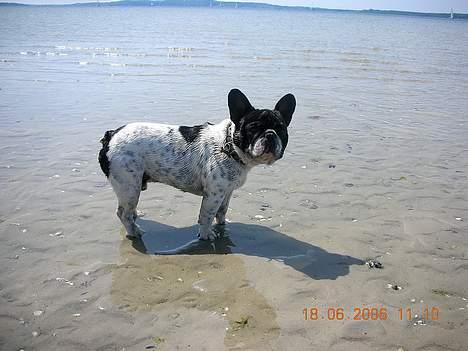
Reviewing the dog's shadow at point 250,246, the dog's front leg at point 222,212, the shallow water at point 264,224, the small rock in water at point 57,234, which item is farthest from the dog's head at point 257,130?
the small rock in water at point 57,234

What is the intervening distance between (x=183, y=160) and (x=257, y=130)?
4.01 ft

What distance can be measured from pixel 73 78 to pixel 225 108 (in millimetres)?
8606

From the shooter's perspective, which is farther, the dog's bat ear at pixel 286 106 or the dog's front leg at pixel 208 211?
the dog's front leg at pixel 208 211

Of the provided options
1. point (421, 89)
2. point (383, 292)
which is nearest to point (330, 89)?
point (421, 89)

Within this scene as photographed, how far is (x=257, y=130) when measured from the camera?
5.16m

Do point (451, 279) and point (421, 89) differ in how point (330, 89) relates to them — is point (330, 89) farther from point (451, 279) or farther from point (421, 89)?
point (451, 279)

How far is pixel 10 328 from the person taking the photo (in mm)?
4043

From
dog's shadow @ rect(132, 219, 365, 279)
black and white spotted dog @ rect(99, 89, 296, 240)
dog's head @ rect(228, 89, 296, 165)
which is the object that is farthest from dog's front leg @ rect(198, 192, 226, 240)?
dog's head @ rect(228, 89, 296, 165)

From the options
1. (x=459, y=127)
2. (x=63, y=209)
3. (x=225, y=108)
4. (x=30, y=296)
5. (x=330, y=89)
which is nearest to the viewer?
(x=30, y=296)

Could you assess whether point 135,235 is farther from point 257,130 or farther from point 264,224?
point 257,130
